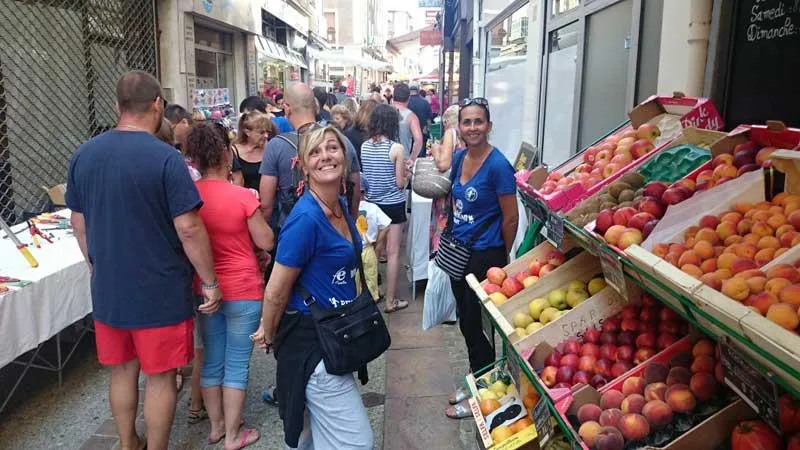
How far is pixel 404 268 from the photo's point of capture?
23.8 feet

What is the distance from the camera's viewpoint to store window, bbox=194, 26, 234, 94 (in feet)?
35.0

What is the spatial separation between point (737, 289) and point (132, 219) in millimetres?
2464

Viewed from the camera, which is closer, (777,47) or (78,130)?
(777,47)

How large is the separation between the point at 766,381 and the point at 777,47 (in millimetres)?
1737

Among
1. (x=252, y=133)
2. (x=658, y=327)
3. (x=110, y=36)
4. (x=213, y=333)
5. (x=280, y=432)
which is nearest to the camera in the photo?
(x=658, y=327)

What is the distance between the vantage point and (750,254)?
64.9 inches

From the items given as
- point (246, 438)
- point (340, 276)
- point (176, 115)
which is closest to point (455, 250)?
point (340, 276)

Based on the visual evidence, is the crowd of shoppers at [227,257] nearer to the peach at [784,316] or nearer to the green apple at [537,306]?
the green apple at [537,306]

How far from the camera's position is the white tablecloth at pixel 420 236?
5914 millimetres

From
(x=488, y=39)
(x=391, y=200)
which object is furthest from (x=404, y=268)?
(x=488, y=39)

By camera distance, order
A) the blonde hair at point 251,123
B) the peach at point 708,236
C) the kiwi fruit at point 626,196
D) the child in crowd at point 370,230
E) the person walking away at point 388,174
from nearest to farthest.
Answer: the peach at point 708,236, the kiwi fruit at point 626,196, the blonde hair at point 251,123, the child in crowd at point 370,230, the person walking away at point 388,174

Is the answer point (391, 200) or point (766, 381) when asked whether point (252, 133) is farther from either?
point (766, 381)

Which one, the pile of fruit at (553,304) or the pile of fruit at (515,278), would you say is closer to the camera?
the pile of fruit at (553,304)

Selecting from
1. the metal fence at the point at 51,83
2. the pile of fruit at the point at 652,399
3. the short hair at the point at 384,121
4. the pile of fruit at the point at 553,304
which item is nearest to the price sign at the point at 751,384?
the pile of fruit at the point at 652,399
